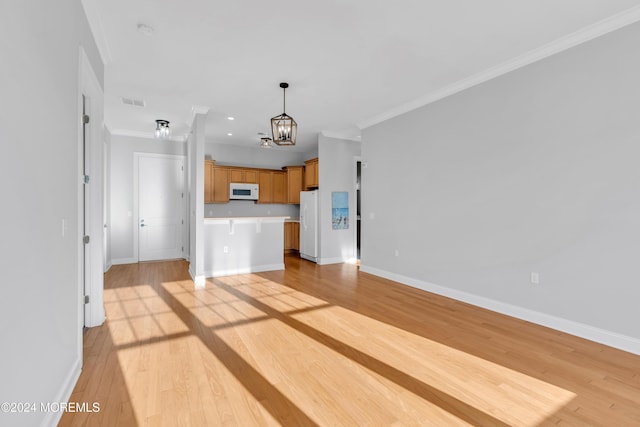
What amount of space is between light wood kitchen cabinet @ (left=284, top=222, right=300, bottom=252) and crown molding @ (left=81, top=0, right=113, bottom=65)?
5.59m

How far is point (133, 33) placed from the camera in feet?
9.40

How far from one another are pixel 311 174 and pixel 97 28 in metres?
5.19

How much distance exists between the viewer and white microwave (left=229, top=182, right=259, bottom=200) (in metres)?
7.70

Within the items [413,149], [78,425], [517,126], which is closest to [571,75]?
[517,126]

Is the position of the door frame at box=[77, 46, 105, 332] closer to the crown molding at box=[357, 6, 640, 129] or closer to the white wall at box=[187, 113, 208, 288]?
the white wall at box=[187, 113, 208, 288]

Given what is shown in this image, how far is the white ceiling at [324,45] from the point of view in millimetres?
2557

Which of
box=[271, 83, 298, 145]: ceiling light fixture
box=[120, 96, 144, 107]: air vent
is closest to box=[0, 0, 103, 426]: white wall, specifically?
box=[271, 83, 298, 145]: ceiling light fixture

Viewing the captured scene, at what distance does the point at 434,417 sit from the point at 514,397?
0.64 meters

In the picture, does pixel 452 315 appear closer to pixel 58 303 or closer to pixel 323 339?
pixel 323 339

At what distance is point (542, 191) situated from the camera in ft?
10.6

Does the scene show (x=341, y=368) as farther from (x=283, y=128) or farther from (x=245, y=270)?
(x=245, y=270)

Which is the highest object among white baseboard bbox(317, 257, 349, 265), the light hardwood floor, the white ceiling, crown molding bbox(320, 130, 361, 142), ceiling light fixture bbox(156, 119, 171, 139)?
crown molding bbox(320, 130, 361, 142)

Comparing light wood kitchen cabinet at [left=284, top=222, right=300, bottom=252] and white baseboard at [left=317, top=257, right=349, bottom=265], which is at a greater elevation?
light wood kitchen cabinet at [left=284, top=222, right=300, bottom=252]

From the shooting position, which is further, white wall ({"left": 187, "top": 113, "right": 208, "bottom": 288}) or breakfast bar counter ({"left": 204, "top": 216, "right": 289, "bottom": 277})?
breakfast bar counter ({"left": 204, "top": 216, "right": 289, "bottom": 277})
